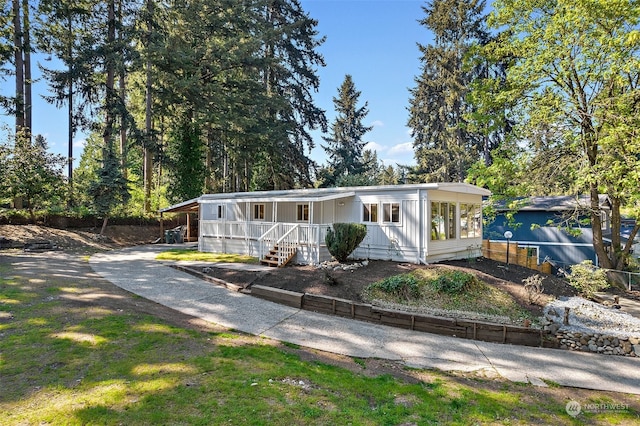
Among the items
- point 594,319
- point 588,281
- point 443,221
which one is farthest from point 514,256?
point 594,319

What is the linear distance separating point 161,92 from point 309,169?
41.6 ft

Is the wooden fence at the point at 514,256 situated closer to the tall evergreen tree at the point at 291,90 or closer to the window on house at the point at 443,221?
the window on house at the point at 443,221

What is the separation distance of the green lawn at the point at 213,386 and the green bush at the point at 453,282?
3635 mm

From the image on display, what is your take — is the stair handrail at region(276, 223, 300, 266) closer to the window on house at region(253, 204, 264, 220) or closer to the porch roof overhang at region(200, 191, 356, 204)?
the porch roof overhang at region(200, 191, 356, 204)

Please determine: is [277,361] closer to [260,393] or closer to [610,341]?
[260,393]

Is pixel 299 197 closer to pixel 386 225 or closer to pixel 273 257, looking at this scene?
pixel 273 257

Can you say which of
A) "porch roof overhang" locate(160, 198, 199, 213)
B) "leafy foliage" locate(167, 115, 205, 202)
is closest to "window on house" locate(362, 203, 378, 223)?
"porch roof overhang" locate(160, 198, 199, 213)

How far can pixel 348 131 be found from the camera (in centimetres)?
4072

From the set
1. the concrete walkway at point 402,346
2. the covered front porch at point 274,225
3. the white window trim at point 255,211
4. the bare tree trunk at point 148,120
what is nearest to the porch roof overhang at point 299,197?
the covered front porch at point 274,225

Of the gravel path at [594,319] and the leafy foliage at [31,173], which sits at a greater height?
the leafy foliage at [31,173]

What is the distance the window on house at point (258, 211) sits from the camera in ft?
57.9

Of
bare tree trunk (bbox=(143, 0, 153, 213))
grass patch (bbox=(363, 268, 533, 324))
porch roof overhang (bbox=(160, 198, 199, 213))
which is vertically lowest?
grass patch (bbox=(363, 268, 533, 324))

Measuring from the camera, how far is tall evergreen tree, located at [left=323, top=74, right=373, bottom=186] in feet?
128

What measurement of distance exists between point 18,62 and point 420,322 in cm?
2642
